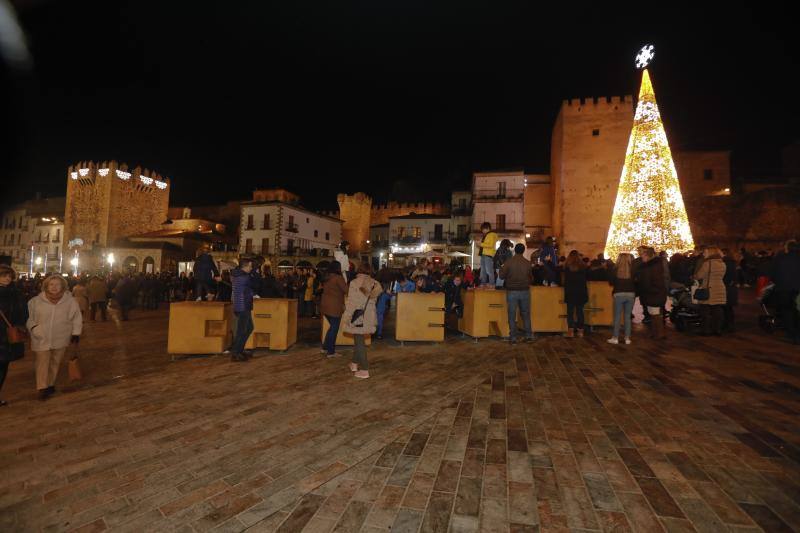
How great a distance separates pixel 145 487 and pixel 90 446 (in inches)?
46.0

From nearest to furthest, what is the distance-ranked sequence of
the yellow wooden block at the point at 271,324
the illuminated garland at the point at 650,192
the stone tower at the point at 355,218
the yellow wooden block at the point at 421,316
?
the yellow wooden block at the point at 271,324, the yellow wooden block at the point at 421,316, the illuminated garland at the point at 650,192, the stone tower at the point at 355,218

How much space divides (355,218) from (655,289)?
47.4m

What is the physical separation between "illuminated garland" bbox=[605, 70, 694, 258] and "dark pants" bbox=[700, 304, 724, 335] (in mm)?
8241

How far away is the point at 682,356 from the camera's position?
5938 millimetres

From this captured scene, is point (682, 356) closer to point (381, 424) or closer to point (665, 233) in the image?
point (381, 424)

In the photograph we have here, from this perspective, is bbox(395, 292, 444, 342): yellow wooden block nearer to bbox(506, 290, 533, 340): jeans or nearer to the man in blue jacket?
bbox(506, 290, 533, 340): jeans

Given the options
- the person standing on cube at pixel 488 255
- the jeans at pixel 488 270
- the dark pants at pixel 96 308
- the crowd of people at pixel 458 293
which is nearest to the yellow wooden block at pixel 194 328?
the crowd of people at pixel 458 293

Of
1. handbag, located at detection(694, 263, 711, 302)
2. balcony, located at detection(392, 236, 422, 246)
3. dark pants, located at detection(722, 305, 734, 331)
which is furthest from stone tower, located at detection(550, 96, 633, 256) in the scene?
handbag, located at detection(694, 263, 711, 302)

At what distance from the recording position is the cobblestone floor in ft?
7.21

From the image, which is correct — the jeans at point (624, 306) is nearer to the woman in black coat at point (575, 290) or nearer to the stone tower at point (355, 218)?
the woman in black coat at point (575, 290)

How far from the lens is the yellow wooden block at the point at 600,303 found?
29.1ft

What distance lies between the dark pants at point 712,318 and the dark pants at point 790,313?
939 mm

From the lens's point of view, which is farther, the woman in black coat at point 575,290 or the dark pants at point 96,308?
the dark pants at point 96,308

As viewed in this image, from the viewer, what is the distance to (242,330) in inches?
261
